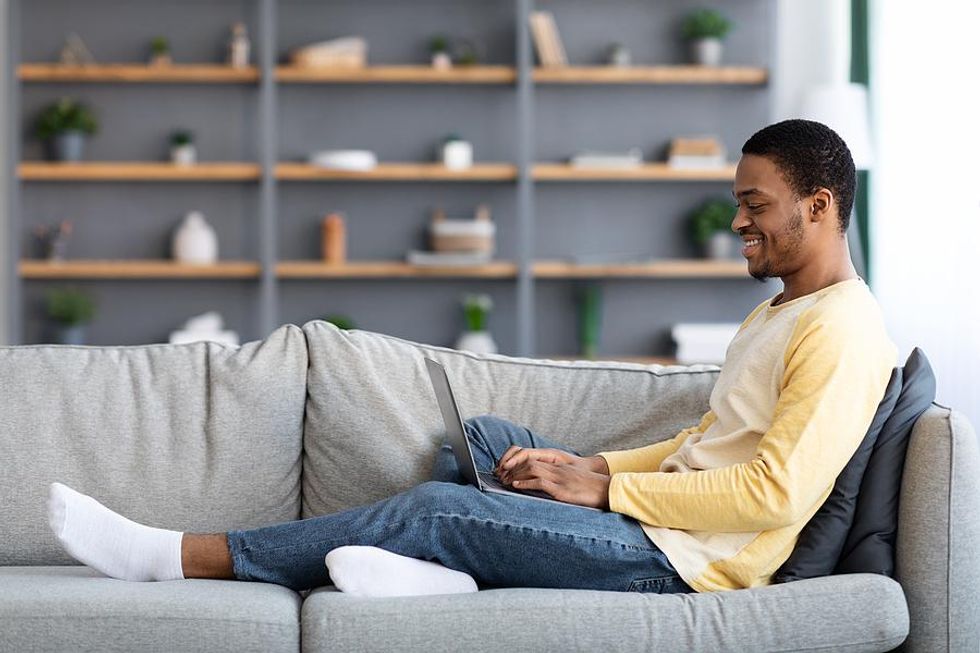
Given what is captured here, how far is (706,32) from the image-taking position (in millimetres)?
4926

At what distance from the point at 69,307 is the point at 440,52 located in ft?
6.04

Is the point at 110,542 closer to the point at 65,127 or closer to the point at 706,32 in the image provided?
the point at 65,127

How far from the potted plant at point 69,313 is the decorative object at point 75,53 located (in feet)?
3.10

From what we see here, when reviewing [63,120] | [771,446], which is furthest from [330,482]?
[63,120]

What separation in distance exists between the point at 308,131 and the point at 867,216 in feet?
7.51

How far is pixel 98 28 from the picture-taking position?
4.98m

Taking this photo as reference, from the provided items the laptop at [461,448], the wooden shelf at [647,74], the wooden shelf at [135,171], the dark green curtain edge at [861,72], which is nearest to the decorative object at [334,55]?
the wooden shelf at [135,171]

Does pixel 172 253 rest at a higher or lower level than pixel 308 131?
lower

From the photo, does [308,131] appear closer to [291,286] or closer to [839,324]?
[291,286]

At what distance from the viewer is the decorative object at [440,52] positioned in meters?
→ 4.88

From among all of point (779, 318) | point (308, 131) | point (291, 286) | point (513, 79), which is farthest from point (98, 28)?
point (779, 318)

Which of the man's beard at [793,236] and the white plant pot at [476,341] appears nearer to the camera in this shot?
the man's beard at [793,236]

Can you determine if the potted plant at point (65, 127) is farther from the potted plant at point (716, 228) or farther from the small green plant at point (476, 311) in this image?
the potted plant at point (716, 228)

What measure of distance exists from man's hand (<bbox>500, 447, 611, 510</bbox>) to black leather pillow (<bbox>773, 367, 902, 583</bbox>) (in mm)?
330
